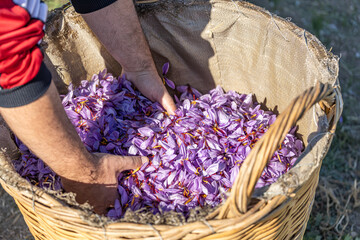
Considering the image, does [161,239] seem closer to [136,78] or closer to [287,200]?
[287,200]

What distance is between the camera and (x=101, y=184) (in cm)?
131

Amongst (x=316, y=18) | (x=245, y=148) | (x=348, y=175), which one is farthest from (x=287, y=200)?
(x=316, y=18)

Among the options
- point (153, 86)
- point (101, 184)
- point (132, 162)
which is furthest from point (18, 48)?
point (153, 86)

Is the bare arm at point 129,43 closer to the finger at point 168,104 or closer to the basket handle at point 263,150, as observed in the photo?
the finger at point 168,104

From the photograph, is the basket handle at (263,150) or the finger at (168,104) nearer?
Result: the basket handle at (263,150)

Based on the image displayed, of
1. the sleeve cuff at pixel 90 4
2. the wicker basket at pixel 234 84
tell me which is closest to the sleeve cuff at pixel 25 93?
the wicker basket at pixel 234 84

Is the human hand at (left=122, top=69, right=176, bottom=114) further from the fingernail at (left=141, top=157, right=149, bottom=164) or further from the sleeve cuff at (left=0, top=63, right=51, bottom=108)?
the sleeve cuff at (left=0, top=63, right=51, bottom=108)

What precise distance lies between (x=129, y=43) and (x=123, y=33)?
51mm

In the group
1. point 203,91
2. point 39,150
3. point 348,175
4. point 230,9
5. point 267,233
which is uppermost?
point 230,9

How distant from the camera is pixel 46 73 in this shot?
1.02 m

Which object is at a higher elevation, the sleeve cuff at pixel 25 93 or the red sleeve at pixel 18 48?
the red sleeve at pixel 18 48

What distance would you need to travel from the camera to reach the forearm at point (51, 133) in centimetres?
100

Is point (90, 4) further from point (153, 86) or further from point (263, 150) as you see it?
point (263, 150)

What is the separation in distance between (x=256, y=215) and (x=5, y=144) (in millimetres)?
918
